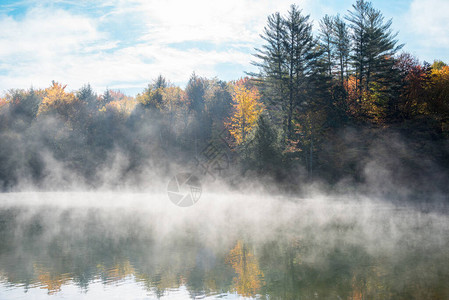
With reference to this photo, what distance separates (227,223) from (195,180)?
31.2m

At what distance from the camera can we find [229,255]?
1883 cm

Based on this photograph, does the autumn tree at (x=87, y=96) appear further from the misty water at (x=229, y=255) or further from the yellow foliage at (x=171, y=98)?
the misty water at (x=229, y=255)

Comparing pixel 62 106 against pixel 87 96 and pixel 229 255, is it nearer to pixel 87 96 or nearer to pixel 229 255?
pixel 87 96

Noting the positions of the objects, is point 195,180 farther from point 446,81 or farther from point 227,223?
point 446,81

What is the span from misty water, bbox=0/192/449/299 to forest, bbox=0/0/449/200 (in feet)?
43.4

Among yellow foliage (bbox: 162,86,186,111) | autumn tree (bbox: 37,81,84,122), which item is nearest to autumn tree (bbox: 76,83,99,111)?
autumn tree (bbox: 37,81,84,122)

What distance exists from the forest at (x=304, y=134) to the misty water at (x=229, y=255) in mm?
13240

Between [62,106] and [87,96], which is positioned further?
[87,96]

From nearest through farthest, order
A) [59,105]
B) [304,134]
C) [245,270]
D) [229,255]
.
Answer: [245,270]
[229,255]
[304,134]
[59,105]

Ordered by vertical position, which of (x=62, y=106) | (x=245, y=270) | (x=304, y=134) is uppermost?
(x=62, y=106)

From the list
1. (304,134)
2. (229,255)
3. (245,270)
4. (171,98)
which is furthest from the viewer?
(171,98)

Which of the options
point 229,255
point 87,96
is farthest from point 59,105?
point 229,255

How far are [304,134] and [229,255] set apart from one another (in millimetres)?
34671

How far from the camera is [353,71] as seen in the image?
187 feet
